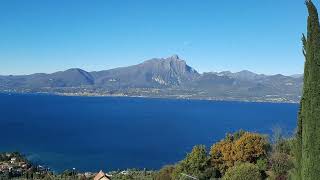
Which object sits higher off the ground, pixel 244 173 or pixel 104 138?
pixel 244 173

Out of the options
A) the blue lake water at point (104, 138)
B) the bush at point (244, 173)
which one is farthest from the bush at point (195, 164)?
the blue lake water at point (104, 138)

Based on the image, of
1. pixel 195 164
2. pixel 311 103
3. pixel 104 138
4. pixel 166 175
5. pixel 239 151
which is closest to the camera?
pixel 311 103

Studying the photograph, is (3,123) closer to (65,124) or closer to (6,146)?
(65,124)

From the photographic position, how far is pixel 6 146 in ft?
267

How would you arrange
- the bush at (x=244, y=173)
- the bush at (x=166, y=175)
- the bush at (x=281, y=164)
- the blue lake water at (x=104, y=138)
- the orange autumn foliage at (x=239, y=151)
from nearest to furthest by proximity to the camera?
the bush at (x=244, y=173) < the bush at (x=281, y=164) < the bush at (x=166, y=175) < the orange autumn foliage at (x=239, y=151) < the blue lake water at (x=104, y=138)

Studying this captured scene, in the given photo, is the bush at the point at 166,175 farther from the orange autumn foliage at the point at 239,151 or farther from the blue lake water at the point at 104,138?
the blue lake water at the point at 104,138

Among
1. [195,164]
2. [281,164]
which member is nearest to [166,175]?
[195,164]

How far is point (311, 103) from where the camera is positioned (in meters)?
14.2

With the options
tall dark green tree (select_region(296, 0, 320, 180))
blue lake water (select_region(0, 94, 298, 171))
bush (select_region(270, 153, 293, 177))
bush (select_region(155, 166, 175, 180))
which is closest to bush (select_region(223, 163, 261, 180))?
bush (select_region(270, 153, 293, 177))

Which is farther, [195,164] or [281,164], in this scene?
[195,164]

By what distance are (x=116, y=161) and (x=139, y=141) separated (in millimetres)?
20922

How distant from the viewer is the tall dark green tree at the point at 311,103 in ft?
45.9

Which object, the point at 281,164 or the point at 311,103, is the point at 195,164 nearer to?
the point at 281,164

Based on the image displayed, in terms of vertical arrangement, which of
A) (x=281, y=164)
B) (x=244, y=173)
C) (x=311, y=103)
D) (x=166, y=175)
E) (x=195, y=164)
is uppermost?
(x=311, y=103)
